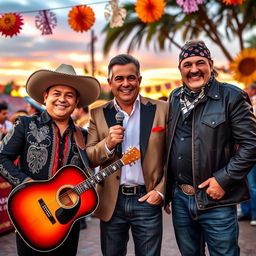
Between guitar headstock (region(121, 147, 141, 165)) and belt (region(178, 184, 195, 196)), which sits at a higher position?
guitar headstock (region(121, 147, 141, 165))

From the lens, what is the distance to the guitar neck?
2.72m

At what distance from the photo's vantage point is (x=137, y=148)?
2867 millimetres

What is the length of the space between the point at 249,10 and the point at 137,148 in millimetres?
9604

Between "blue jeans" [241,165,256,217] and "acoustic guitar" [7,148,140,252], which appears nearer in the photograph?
"acoustic guitar" [7,148,140,252]

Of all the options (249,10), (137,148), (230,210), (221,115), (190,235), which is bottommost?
(190,235)

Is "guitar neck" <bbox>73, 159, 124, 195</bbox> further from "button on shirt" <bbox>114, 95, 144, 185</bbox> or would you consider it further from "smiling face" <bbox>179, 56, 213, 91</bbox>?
"smiling face" <bbox>179, 56, 213, 91</bbox>

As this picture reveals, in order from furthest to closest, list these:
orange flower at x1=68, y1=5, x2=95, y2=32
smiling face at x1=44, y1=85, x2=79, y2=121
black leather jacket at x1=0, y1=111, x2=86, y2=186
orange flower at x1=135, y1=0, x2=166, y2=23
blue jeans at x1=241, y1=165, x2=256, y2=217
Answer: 1. blue jeans at x1=241, y1=165, x2=256, y2=217
2. orange flower at x1=68, y1=5, x2=95, y2=32
3. orange flower at x1=135, y1=0, x2=166, y2=23
4. smiling face at x1=44, y1=85, x2=79, y2=121
5. black leather jacket at x1=0, y1=111, x2=86, y2=186

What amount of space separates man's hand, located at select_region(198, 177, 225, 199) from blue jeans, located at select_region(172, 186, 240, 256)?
115 millimetres

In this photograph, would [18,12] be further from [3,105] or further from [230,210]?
[230,210]

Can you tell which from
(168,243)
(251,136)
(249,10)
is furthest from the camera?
(249,10)

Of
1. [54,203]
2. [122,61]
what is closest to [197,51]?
[122,61]

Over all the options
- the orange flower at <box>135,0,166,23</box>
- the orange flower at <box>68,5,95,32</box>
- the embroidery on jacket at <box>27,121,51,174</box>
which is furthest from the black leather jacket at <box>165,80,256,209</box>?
the orange flower at <box>68,5,95,32</box>

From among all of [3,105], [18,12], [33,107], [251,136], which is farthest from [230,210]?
[3,105]

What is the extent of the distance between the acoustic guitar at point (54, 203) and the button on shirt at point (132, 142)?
16cm
